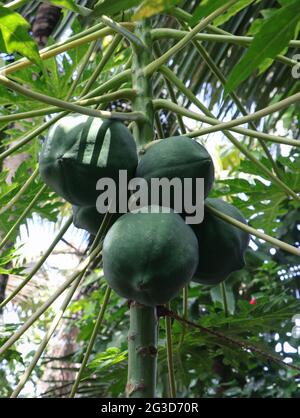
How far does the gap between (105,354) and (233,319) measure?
1.22 feet

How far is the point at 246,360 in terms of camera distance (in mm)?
1797

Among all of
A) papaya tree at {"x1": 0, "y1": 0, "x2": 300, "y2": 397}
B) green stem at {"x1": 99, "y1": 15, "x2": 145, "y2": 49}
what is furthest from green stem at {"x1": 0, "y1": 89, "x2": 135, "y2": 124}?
green stem at {"x1": 99, "y1": 15, "x2": 145, "y2": 49}

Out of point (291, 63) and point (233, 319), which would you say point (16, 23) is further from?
point (233, 319)

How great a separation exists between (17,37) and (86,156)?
0.27 m

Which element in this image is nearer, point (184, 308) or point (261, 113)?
point (261, 113)

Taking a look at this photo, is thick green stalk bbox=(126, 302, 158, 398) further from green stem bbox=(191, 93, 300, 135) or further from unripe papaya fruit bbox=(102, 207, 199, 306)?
green stem bbox=(191, 93, 300, 135)

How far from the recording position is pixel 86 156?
1.31 meters

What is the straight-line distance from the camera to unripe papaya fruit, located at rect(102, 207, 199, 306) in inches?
45.8

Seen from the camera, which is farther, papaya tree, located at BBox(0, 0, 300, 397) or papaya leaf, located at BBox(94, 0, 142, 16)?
papaya tree, located at BBox(0, 0, 300, 397)

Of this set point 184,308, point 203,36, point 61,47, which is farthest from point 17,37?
point 184,308

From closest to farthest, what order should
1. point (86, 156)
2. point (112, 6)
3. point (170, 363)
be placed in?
point (112, 6), point (86, 156), point (170, 363)

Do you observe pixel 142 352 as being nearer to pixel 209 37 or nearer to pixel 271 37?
pixel 271 37

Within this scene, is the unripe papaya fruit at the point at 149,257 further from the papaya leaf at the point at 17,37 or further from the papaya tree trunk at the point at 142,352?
the papaya leaf at the point at 17,37

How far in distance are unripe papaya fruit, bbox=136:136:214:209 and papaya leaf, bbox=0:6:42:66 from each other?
308mm
